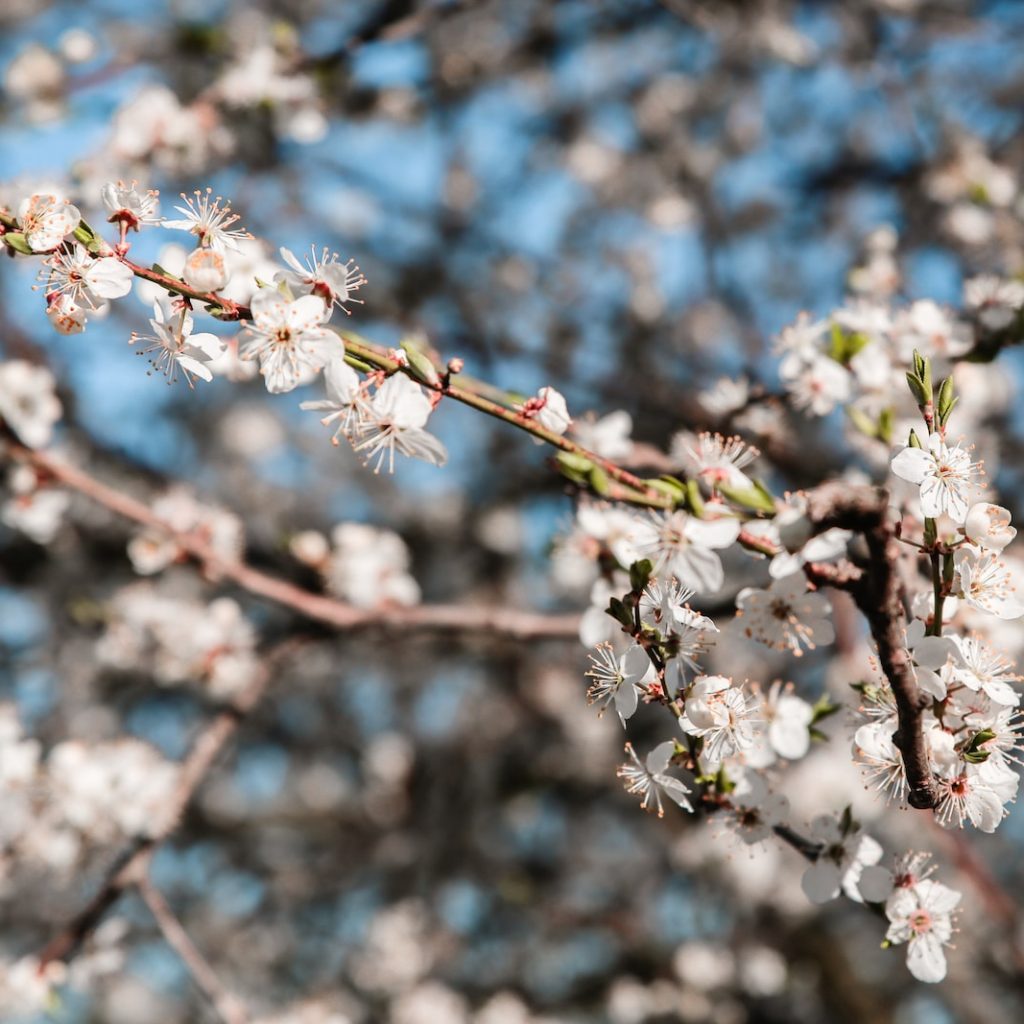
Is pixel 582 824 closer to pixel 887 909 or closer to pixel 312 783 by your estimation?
pixel 312 783

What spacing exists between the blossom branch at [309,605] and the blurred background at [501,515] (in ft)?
3.85

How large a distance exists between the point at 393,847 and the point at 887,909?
11.4 feet

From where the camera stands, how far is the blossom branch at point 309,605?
2168 millimetres

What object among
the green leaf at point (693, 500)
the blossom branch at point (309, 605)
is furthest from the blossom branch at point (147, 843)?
the green leaf at point (693, 500)

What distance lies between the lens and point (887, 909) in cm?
127

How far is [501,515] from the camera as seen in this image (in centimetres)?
482

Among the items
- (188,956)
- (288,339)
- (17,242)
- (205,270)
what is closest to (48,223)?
(17,242)

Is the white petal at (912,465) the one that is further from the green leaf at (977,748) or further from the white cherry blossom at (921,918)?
the white cherry blossom at (921,918)

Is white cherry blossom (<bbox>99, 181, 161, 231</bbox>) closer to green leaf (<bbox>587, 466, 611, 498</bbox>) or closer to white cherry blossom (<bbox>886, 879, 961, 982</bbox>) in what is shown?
green leaf (<bbox>587, 466, 611, 498</bbox>)

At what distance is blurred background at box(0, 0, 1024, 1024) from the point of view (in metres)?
3.99

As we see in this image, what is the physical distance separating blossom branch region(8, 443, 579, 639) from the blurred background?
3.85ft

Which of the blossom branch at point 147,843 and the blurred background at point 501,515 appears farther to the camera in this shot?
the blurred background at point 501,515

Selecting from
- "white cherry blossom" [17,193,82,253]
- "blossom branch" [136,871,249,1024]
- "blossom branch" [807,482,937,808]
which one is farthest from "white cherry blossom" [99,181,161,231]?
"blossom branch" [136,871,249,1024]

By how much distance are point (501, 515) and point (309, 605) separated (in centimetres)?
264
